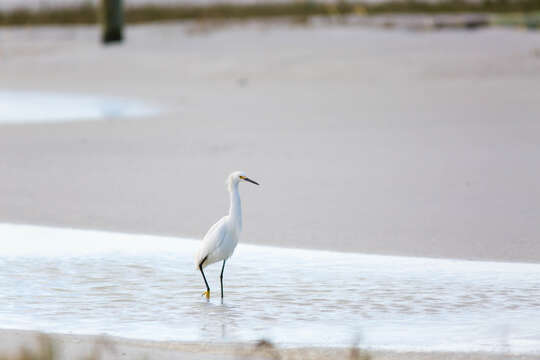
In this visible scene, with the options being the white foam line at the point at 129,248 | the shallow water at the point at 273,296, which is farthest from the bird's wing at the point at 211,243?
the white foam line at the point at 129,248

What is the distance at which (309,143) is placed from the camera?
12.5 metres

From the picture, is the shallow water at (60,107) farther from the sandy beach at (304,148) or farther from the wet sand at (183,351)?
the wet sand at (183,351)

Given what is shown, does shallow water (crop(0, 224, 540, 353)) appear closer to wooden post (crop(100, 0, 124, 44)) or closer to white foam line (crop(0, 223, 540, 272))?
white foam line (crop(0, 223, 540, 272))

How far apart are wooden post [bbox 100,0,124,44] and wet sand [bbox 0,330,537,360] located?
1722cm

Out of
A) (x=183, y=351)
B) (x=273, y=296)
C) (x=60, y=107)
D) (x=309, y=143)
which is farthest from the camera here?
(x=60, y=107)

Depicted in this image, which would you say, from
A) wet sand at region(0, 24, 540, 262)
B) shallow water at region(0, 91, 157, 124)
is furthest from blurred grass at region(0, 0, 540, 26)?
shallow water at region(0, 91, 157, 124)

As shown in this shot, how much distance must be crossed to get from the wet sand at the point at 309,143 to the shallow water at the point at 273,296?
0.60 meters

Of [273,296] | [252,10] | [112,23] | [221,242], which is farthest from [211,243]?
[252,10]

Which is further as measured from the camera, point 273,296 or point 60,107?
point 60,107

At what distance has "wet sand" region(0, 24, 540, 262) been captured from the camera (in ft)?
29.6

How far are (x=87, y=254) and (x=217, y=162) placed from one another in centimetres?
365

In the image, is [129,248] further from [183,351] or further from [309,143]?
[309,143]

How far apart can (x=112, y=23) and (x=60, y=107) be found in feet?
19.9

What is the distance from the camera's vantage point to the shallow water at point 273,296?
19.2 feet
